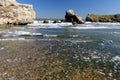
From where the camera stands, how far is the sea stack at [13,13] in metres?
62.0

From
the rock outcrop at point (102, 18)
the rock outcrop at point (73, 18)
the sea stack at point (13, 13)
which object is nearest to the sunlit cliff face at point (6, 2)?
the sea stack at point (13, 13)

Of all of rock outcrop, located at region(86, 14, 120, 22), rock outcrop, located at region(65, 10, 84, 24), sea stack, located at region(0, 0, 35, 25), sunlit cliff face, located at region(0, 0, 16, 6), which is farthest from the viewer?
rock outcrop, located at region(86, 14, 120, 22)

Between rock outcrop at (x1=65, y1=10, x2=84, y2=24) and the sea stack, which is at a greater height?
the sea stack

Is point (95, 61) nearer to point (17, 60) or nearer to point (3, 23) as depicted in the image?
point (17, 60)

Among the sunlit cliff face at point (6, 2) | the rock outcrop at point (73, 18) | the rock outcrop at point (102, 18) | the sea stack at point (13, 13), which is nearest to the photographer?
the sea stack at point (13, 13)

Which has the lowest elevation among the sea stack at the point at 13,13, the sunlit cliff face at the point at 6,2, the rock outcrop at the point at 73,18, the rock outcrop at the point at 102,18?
the rock outcrop at the point at 102,18

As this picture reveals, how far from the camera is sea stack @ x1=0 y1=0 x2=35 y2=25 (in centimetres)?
6198

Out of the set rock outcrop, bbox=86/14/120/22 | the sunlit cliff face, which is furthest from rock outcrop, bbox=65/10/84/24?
the sunlit cliff face

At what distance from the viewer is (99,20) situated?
440 feet

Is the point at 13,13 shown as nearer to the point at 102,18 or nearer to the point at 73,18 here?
the point at 73,18

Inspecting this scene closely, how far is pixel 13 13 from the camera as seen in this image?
6438cm

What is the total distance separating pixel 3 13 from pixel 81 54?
4804 centimetres

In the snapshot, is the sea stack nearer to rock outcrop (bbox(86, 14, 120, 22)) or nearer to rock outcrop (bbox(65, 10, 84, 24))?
rock outcrop (bbox(65, 10, 84, 24))

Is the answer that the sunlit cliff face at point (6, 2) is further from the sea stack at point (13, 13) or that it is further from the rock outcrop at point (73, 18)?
the rock outcrop at point (73, 18)
